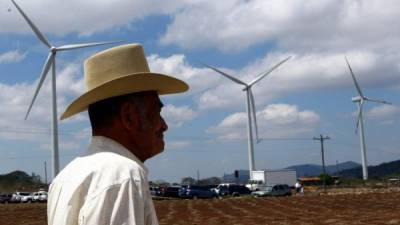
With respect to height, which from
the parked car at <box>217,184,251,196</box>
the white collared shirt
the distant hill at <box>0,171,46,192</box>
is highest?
the distant hill at <box>0,171,46,192</box>

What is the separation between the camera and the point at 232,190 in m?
64.2

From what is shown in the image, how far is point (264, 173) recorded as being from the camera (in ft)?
239

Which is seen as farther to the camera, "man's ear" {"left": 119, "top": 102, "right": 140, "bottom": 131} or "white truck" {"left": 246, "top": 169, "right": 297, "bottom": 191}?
"white truck" {"left": 246, "top": 169, "right": 297, "bottom": 191}

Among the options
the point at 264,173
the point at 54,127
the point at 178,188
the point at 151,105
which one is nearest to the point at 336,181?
the point at 264,173

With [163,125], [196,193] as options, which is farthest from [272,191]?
Result: [163,125]

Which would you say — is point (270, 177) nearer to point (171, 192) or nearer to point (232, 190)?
point (232, 190)

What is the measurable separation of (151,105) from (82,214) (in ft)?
2.04

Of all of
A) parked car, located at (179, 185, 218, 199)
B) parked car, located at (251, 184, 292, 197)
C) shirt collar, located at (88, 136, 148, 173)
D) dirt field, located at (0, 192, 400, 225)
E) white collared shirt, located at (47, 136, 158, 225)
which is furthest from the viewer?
parked car, located at (251, 184, 292, 197)

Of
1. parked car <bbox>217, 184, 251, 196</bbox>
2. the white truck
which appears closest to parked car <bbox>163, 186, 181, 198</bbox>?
parked car <bbox>217, 184, 251, 196</bbox>

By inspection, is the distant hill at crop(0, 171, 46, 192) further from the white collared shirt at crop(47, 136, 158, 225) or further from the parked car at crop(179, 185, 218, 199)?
the white collared shirt at crop(47, 136, 158, 225)

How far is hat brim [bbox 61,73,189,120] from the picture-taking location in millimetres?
2492

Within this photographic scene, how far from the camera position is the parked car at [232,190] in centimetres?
6362

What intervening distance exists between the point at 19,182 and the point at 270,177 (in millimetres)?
48421

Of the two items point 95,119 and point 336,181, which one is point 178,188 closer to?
point 336,181
